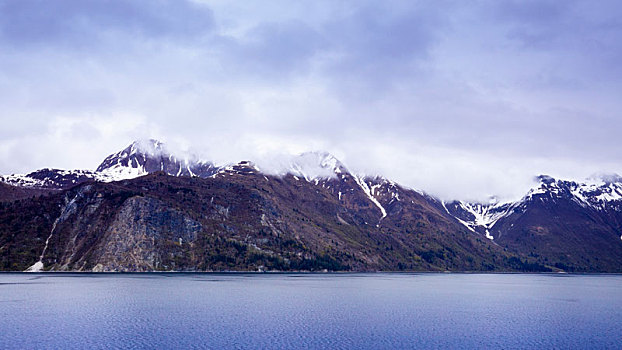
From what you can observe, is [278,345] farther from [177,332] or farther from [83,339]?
[83,339]

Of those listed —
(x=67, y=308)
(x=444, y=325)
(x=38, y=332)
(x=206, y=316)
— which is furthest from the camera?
(x=67, y=308)

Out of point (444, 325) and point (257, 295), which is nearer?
point (444, 325)

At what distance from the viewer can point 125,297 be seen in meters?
157

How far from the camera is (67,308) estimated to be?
126 meters

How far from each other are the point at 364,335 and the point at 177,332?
35.6 metres

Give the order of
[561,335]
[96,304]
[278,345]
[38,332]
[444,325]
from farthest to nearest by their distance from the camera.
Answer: [96,304], [444,325], [561,335], [38,332], [278,345]

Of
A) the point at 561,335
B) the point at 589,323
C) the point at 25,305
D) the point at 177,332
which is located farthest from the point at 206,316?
the point at 589,323

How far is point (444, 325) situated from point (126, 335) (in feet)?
213

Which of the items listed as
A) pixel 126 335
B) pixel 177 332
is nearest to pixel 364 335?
pixel 177 332

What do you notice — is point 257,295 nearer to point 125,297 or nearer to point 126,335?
point 125,297

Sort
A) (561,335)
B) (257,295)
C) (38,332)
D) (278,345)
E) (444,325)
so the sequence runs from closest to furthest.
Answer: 1. (278,345)
2. (38,332)
3. (561,335)
4. (444,325)
5. (257,295)

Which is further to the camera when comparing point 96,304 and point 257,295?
point 257,295

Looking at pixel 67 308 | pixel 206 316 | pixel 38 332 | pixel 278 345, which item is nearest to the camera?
pixel 278 345

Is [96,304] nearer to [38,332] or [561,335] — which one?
[38,332]
